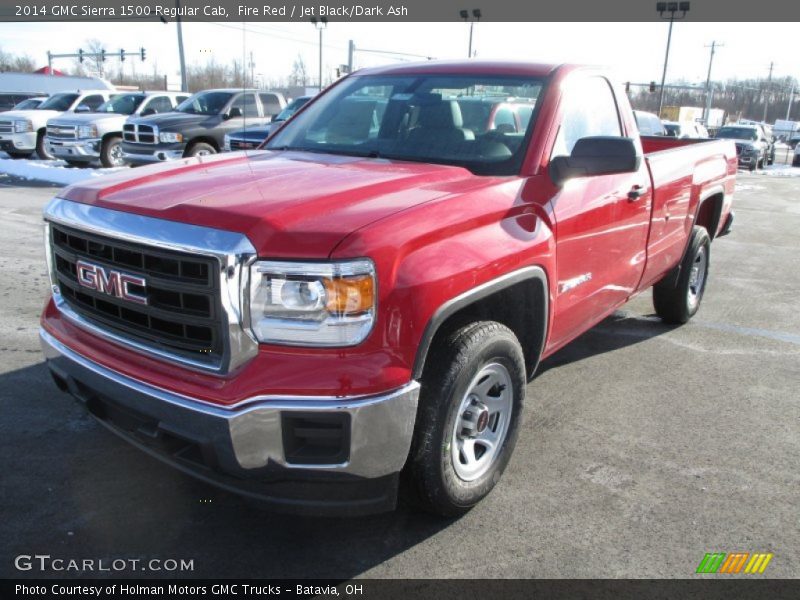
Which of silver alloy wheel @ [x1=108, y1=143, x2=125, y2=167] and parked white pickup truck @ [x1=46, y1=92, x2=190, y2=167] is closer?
parked white pickup truck @ [x1=46, y1=92, x2=190, y2=167]

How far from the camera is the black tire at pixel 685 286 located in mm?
5516

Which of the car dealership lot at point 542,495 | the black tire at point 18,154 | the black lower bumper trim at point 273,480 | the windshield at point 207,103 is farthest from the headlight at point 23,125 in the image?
the black lower bumper trim at point 273,480

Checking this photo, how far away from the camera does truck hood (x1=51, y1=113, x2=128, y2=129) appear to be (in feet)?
50.4

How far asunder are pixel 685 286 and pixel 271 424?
4.43 metres

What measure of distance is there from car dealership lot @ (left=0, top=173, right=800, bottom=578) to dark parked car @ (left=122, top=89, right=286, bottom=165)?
9.32 metres

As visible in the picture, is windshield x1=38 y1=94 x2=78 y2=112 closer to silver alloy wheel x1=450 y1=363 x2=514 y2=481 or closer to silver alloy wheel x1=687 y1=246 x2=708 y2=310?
silver alloy wheel x1=687 y1=246 x2=708 y2=310

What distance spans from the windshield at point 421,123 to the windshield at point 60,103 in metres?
17.9

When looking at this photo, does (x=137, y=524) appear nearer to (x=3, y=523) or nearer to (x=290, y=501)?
(x=3, y=523)

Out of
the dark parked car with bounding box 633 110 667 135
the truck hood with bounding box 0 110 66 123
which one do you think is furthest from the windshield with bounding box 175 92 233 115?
the dark parked car with bounding box 633 110 667 135

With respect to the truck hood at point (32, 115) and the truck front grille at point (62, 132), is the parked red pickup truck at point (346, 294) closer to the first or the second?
the truck front grille at point (62, 132)

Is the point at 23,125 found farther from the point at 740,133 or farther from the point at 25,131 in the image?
the point at 740,133

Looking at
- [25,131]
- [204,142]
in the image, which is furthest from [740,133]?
[25,131]

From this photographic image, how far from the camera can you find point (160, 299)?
250 cm

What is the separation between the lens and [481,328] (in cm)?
282
